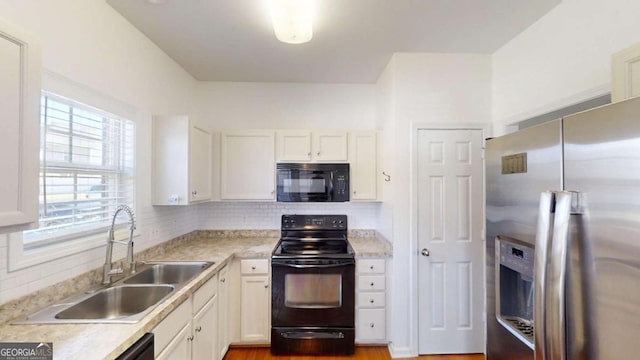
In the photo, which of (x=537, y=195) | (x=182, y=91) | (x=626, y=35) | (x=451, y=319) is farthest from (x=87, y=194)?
(x=626, y=35)

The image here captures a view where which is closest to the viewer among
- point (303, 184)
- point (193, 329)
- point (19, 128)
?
point (19, 128)

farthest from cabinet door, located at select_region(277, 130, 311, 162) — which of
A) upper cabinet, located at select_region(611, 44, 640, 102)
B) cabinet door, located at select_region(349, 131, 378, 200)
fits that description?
upper cabinet, located at select_region(611, 44, 640, 102)

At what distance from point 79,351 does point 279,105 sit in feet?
9.00

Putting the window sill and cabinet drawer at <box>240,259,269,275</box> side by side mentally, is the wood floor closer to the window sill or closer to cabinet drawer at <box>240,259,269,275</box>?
cabinet drawer at <box>240,259,269,275</box>

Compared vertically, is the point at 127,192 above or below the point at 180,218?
above

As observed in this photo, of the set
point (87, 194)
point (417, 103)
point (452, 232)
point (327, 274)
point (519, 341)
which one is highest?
point (417, 103)

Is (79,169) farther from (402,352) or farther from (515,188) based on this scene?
(402,352)

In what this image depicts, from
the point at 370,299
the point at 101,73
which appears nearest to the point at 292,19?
the point at 101,73

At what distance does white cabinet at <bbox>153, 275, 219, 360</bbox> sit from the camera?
150cm

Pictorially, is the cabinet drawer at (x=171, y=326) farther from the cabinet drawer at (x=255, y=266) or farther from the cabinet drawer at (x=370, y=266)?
the cabinet drawer at (x=370, y=266)

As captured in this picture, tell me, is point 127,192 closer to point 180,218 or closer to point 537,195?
point 180,218

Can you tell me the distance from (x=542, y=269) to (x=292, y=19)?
1.66 metres

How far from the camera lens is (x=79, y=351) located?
108 cm

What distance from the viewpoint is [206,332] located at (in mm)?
2092
